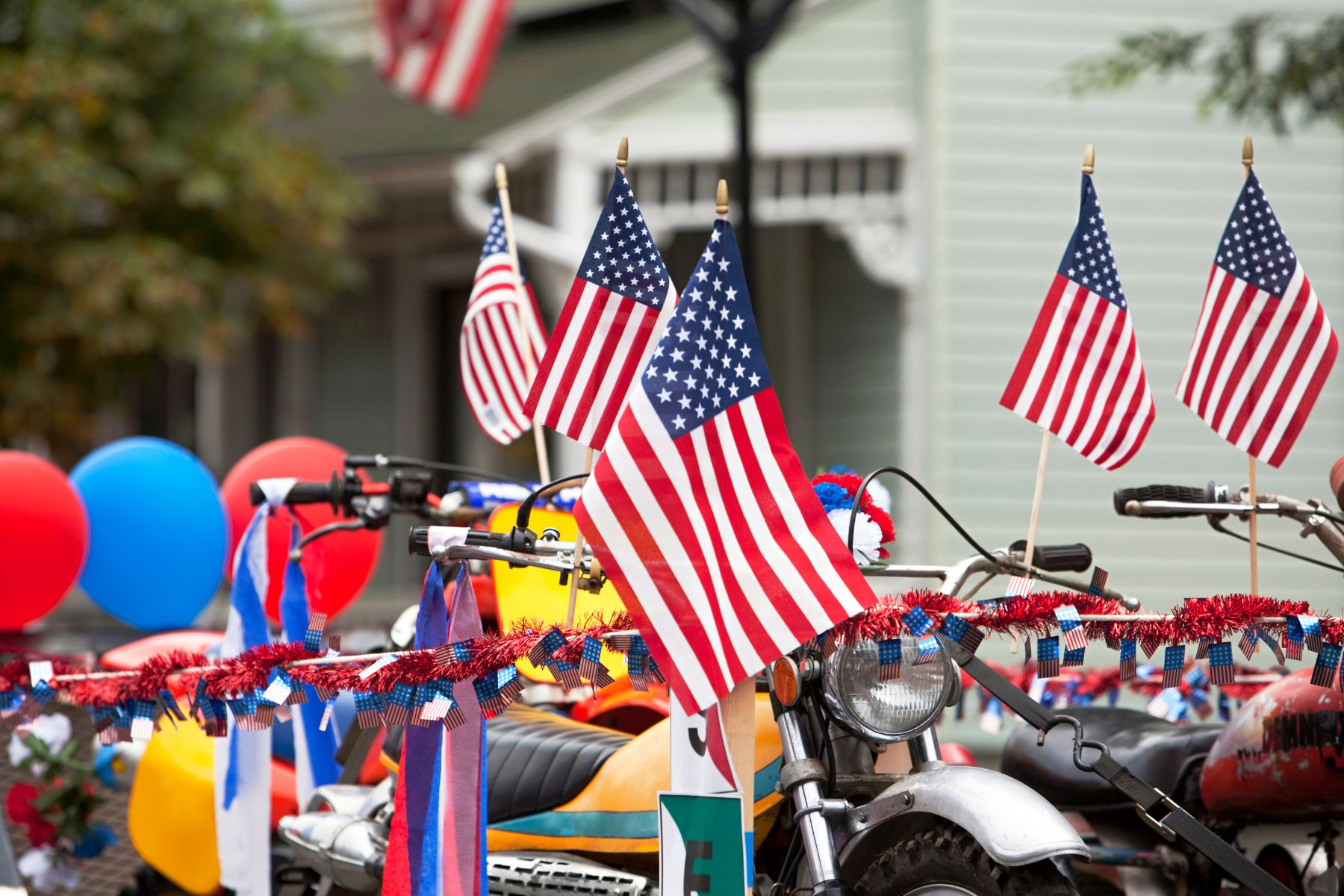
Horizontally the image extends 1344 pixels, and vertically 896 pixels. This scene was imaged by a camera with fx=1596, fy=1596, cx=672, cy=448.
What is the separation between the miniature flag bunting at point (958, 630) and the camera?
3211mm

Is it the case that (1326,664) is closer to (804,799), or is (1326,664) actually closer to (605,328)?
(804,799)

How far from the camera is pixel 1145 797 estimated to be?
10.8 ft

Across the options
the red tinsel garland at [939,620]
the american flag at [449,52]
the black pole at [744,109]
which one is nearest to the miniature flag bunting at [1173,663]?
the red tinsel garland at [939,620]

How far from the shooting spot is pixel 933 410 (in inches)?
413

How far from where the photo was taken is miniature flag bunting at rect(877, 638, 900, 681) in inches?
125

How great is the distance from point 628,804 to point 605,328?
111 cm

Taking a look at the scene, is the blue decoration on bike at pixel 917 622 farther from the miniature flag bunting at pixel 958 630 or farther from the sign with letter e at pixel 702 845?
the sign with letter e at pixel 702 845

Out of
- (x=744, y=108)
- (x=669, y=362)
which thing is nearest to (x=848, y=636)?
(x=669, y=362)

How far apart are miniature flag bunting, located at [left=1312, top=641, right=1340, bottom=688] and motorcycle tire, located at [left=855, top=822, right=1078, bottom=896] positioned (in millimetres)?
832

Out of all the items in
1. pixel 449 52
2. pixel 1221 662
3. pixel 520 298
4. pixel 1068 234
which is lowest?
pixel 1221 662

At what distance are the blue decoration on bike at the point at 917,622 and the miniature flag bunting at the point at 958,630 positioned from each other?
5 centimetres

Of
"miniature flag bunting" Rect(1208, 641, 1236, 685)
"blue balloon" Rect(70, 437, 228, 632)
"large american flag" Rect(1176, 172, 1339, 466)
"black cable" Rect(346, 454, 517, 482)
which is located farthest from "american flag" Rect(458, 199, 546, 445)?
"blue balloon" Rect(70, 437, 228, 632)

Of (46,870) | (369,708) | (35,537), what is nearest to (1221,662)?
(369,708)

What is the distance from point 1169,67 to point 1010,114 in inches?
42.5
